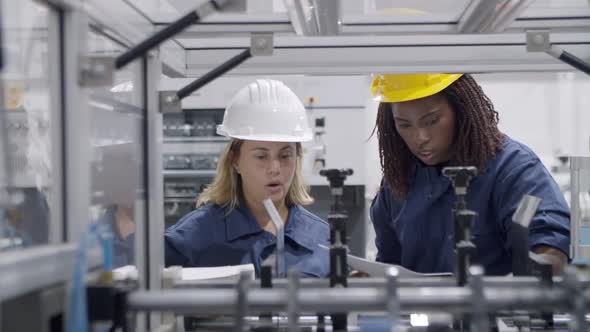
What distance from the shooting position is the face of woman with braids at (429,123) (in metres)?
1.56

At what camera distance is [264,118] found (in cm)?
175

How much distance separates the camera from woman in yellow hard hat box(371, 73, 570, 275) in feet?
4.81

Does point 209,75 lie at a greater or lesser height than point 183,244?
greater

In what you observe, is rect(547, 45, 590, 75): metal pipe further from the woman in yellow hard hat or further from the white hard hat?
the white hard hat

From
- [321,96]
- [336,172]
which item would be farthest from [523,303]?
[321,96]

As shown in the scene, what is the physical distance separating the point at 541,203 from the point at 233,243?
89 centimetres

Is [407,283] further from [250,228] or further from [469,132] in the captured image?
[250,228]

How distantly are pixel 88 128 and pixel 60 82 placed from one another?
6 centimetres

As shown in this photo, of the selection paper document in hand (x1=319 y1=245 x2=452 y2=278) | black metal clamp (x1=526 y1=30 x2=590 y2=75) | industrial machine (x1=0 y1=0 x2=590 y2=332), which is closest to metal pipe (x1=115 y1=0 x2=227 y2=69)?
industrial machine (x1=0 y1=0 x2=590 y2=332)

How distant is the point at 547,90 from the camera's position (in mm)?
5094

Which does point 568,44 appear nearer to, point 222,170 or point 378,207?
point 378,207

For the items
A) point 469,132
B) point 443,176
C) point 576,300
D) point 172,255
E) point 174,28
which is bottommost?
point 172,255

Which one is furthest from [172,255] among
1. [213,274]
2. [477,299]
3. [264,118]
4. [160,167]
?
[477,299]

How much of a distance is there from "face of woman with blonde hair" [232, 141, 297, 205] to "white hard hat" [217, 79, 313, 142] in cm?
6
